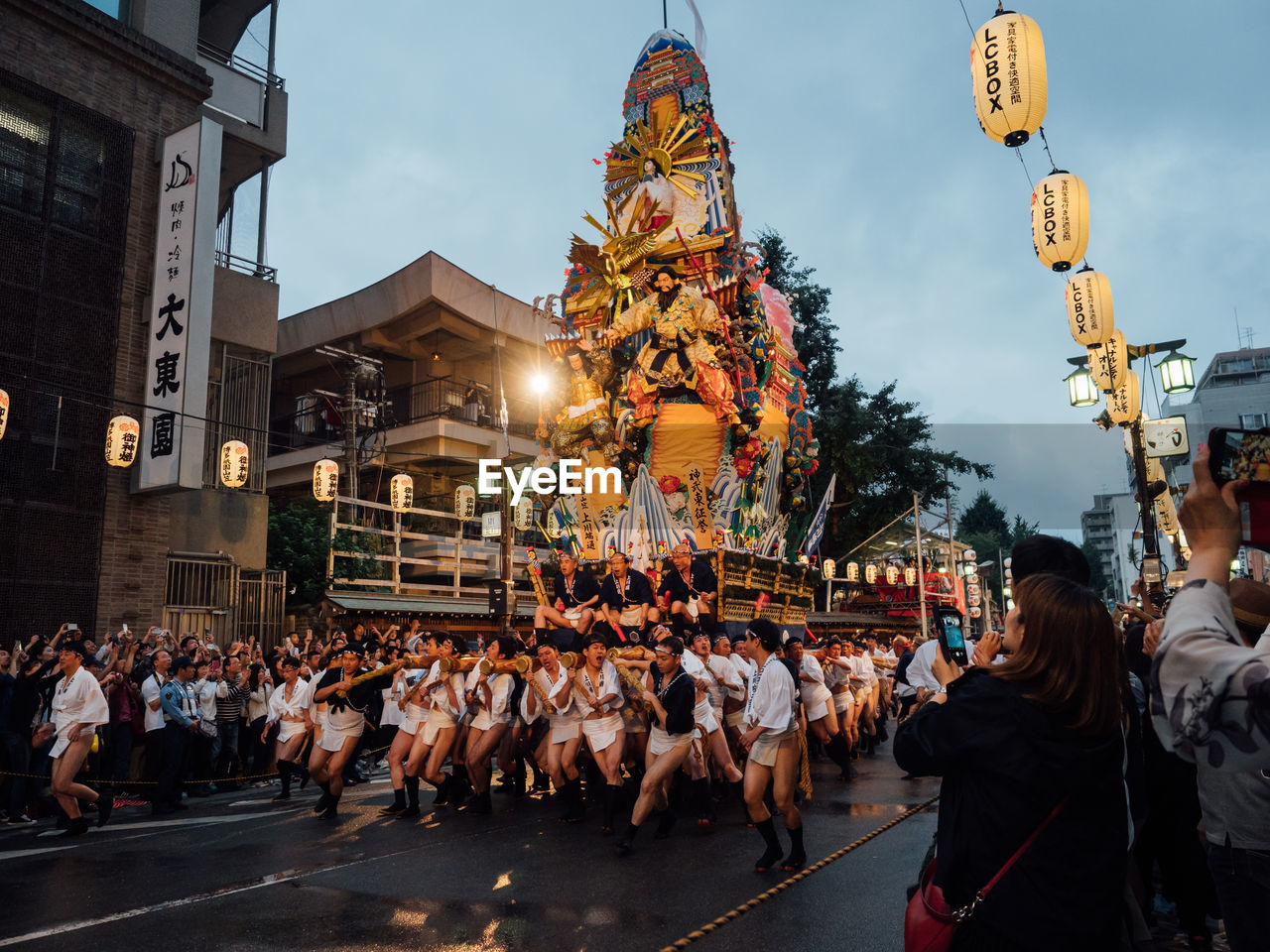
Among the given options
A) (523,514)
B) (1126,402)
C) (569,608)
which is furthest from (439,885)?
(523,514)

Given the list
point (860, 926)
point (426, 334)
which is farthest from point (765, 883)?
point (426, 334)

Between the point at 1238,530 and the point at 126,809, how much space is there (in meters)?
12.9

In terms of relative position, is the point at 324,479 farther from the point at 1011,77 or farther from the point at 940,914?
the point at 940,914

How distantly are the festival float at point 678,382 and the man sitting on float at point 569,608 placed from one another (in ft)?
8.38

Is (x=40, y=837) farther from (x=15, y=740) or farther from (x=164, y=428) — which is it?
(x=164, y=428)

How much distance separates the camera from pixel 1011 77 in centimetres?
1145

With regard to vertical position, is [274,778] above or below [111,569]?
below

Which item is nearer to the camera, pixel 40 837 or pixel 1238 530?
pixel 1238 530

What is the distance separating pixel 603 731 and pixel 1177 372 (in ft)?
47.0

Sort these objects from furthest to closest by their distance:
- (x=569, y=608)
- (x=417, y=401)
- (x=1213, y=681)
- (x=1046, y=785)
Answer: (x=417, y=401), (x=569, y=608), (x=1046, y=785), (x=1213, y=681)

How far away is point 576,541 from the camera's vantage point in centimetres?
2011

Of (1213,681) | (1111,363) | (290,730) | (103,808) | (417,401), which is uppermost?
(417,401)

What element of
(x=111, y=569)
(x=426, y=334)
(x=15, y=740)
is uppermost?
(x=426, y=334)

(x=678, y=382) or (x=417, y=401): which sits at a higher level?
(x=417, y=401)
